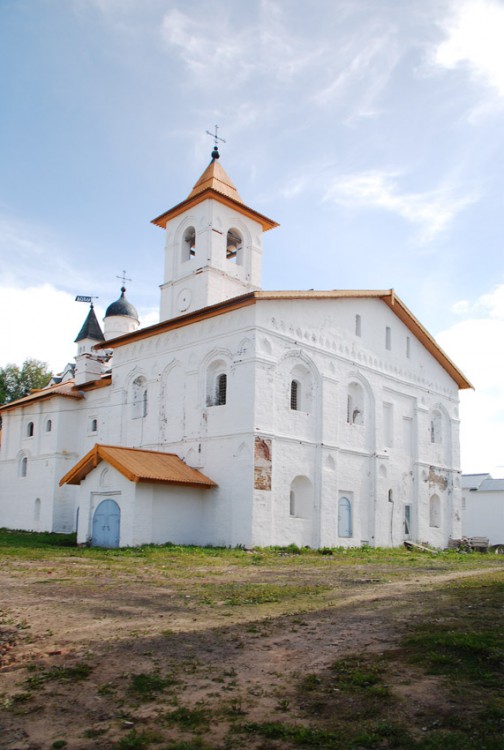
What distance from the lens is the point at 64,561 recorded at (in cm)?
1542

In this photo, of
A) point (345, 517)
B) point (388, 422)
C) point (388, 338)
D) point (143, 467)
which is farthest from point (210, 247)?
point (345, 517)

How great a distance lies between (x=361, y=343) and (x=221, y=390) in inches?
244

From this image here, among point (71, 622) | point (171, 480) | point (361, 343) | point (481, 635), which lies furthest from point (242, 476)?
point (481, 635)

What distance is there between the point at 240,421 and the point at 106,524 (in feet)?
16.7

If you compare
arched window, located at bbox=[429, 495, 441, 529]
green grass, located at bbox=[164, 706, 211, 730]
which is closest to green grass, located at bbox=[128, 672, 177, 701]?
green grass, located at bbox=[164, 706, 211, 730]

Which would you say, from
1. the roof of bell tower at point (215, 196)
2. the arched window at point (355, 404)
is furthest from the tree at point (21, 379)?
the arched window at point (355, 404)

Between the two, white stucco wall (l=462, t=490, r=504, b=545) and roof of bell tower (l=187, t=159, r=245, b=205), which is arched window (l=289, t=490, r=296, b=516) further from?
white stucco wall (l=462, t=490, r=504, b=545)

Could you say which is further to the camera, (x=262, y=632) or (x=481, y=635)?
(x=262, y=632)

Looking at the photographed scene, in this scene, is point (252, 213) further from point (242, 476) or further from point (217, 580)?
point (217, 580)

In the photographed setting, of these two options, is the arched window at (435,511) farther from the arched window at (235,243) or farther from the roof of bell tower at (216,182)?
the roof of bell tower at (216,182)

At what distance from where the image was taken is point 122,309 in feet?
132

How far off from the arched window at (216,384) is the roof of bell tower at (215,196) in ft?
27.2

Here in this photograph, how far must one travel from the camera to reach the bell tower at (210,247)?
2625cm

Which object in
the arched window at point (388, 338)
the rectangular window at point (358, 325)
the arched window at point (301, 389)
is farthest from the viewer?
the arched window at point (388, 338)
